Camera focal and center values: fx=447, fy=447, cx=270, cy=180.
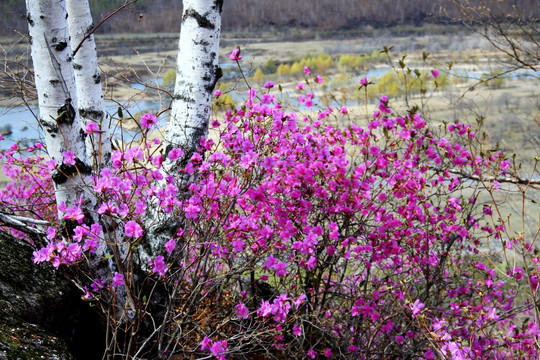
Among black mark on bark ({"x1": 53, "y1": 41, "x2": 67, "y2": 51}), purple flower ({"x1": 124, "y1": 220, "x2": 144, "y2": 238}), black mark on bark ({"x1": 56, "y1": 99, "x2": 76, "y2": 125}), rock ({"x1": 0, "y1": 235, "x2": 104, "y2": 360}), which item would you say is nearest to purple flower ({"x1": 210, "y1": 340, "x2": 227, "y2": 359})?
rock ({"x1": 0, "y1": 235, "x2": 104, "y2": 360})

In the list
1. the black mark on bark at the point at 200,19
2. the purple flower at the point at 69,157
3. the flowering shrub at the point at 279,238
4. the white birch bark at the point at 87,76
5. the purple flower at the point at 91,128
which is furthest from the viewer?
the white birch bark at the point at 87,76

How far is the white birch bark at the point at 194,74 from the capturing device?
2424 mm

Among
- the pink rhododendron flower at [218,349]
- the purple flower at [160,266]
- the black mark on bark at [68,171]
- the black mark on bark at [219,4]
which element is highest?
the black mark on bark at [219,4]

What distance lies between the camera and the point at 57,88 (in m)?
1.96

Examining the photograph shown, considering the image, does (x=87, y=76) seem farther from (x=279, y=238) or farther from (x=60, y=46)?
(x=279, y=238)

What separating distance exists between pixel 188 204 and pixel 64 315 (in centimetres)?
80

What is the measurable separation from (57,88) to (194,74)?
2.44 ft

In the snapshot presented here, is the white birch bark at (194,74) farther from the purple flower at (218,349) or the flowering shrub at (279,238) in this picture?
the purple flower at (218,349)

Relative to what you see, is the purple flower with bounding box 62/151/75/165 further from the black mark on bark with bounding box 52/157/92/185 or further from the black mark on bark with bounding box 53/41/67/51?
the black mark on bark with bounding box 53/41/67/51

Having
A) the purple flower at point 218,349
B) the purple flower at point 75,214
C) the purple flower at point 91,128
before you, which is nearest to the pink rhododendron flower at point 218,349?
the purple flower at point 218,349

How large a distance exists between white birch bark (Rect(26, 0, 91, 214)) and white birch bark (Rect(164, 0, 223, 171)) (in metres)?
0.55

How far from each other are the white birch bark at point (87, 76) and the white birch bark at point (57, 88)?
1.59 feet

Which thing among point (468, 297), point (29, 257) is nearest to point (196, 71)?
point (29, 257)

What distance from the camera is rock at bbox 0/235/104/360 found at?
162 centimetres
